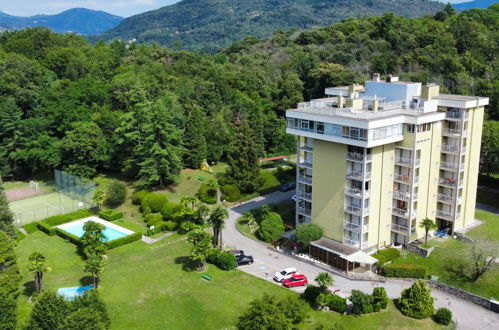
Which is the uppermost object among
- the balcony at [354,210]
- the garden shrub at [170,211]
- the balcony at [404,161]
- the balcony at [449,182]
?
the balcony at [404,161]

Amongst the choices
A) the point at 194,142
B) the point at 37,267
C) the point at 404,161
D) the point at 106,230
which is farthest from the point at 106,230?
the point at 404,161

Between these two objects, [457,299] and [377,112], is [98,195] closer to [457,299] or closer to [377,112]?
[377,112]

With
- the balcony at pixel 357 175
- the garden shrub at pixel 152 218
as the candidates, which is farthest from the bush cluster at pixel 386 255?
the garden shrub at pixel 152 218

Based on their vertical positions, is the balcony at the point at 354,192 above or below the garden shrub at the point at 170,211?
above

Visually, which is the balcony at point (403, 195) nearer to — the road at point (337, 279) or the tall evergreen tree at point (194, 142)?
the road at point (337, 279)

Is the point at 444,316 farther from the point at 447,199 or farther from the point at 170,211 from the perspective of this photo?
the point at 170,211

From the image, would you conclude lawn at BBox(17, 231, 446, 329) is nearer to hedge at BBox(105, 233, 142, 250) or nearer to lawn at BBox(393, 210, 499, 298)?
hedge at BBox(105, 233, 142, 250)
